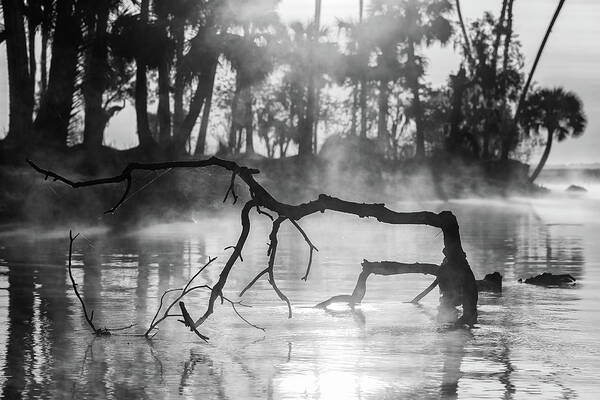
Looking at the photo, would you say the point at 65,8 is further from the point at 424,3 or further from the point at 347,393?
the point at 424,3

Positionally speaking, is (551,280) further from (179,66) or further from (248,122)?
(248,122)

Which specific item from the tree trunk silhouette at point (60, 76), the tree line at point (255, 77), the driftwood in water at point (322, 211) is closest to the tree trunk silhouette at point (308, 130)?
the tree line at point (255, 77)

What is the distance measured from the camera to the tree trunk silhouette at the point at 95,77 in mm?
35719

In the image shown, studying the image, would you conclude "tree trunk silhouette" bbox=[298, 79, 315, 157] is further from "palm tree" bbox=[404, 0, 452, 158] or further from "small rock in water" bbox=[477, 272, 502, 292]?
"small rock in water" bbox=[477, 272, 502, 292]

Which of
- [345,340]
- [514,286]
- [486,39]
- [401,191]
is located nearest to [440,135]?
[486,39]

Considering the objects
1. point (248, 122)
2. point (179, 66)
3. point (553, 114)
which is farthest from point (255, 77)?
point (553, 114)

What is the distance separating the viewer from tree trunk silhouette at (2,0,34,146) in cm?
3328

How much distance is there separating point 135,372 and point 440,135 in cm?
7038

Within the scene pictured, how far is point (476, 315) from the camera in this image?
13.5 metres

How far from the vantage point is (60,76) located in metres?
33.5

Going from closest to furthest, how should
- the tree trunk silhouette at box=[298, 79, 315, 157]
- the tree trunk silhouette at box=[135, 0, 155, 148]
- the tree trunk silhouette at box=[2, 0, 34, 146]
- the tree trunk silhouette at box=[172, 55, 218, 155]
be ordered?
the tree trunk silhouette at box=[2, 0, 34, 146], the tree trunk silhouette at box=[135, 0, 155, 148], the tree trunk silhouette at box=[172, 55, 218, 155], the tree trunk silhouette at box=[298, 79, 315, 157]

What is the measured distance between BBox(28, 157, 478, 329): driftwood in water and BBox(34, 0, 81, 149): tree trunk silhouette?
2065 centimetres

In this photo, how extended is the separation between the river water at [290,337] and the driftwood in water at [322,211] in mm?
314

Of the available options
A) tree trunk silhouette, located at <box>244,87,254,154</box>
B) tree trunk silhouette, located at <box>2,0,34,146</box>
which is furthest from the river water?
tree trunk silhouette, located at <box>244,87,254,154</box>
